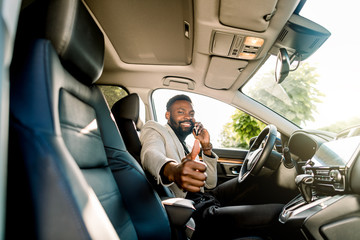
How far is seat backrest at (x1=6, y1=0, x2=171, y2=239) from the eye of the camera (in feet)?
1.49

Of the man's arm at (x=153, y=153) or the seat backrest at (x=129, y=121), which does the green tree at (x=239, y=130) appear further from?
the seat backrest at (x=129, y=121)

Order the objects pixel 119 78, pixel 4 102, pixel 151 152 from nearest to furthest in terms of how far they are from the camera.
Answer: pixel 4 102 < pixel 151 152 < pixel 119 78

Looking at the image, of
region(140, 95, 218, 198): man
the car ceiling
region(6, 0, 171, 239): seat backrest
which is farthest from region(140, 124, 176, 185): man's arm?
the car ceiling

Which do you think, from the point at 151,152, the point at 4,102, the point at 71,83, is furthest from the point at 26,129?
Answer: the point at 151,152

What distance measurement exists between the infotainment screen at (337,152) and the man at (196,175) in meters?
0.40

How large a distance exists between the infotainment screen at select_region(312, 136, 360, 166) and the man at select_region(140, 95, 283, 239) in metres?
0.40

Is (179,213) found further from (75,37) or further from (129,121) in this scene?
(75,37)

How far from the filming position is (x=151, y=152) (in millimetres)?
1239

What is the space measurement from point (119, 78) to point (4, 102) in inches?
82.1

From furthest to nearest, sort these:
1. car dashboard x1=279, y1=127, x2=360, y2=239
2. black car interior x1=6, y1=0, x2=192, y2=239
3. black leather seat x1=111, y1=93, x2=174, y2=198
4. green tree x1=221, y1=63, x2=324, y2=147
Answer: green tree x1=221, y1=63, x2=324, y2=147 < black leather seat x1=111, y1=93, x2=174, y2=198 < car dashboard x1=279, y1=127, x2=360, y2=239 < black car interior x1=6, y1=0, x2=192, y2=239

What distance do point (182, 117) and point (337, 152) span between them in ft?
4.14

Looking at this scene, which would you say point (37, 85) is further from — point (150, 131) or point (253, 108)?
point (253, 108)

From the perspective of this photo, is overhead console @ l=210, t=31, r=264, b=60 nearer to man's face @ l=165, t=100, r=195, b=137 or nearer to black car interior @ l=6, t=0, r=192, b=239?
man's face @ l=165, t=100, r=195, b=137

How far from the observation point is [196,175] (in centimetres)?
80
